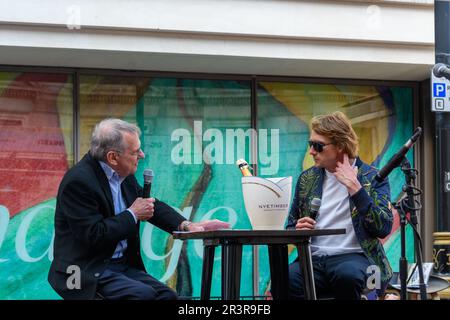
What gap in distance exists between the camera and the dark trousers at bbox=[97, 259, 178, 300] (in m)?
4.41

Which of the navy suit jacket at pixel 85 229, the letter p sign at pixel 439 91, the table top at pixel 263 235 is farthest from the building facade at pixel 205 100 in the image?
the table top at pixel 263 235

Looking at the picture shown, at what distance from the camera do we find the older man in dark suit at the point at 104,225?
4445 mm

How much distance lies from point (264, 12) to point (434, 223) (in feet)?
7.70

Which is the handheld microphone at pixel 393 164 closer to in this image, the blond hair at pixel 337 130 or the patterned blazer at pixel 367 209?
the patterned blazer at pixel 367 209

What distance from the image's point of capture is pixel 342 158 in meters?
4.88

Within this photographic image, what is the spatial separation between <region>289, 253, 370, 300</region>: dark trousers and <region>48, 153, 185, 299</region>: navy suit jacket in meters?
0.89

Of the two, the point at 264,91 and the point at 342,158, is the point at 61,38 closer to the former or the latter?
the point at 264,91

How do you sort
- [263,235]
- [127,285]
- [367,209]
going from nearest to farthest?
[263,235] → [127,285] → [367,209]

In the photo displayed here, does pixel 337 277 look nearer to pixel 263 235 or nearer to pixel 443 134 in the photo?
pixel 263 235

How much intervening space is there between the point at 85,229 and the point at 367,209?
56.0 inches

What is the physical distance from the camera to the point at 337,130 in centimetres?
484

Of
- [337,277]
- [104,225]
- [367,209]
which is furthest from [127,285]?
[367,209]

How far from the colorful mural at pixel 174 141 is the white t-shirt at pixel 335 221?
2.52 metres
